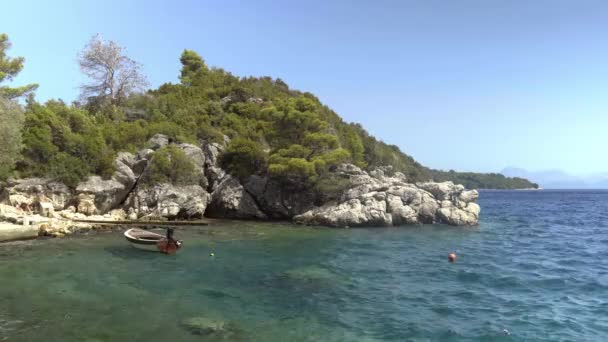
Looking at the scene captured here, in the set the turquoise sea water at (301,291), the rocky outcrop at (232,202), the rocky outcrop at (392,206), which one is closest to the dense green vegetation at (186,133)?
the rocky outcrop at (232,202)

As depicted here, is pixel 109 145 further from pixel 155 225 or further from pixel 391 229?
pixel 391 229

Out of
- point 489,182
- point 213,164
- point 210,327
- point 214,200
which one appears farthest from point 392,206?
point 489,182

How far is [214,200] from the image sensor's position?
4297cm

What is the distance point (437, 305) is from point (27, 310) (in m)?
15.7

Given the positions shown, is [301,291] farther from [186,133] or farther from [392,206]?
[186,133]

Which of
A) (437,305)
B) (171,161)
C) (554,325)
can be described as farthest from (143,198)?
(554,325)

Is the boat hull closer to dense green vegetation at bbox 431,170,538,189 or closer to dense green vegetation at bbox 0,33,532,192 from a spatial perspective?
dense green vegetation at bbox 0,33,532,192

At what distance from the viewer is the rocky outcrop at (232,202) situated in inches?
1662

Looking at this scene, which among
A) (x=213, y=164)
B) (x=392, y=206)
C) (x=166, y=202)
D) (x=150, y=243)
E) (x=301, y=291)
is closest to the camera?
(x=301, y=291)

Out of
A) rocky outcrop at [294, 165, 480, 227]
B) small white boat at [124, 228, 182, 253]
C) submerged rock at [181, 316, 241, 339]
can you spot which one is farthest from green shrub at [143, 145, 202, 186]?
submerged rock at [181, 316, 241, 339]

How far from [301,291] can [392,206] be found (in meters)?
24.7

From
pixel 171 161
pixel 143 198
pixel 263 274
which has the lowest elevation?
pixel 263 274

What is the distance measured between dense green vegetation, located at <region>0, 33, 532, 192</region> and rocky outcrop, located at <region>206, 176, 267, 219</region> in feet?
7.75

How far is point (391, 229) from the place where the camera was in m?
36.4
